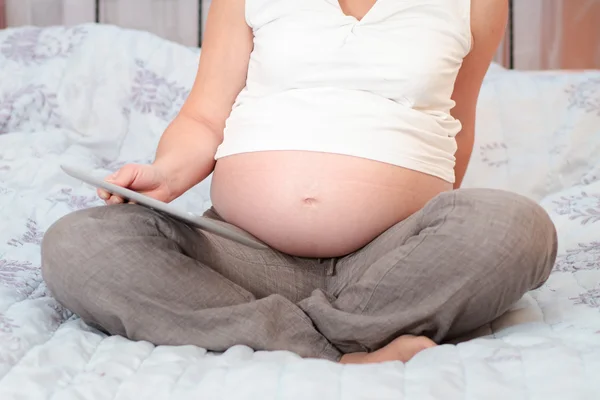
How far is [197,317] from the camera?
92 cm

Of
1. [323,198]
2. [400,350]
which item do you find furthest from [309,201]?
[400,350]

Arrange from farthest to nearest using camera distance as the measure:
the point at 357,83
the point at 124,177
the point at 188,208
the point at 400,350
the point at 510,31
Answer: the point at 510,31
the point at 188,208
the point at 357,83
the point at 124,177
the point at 400,350

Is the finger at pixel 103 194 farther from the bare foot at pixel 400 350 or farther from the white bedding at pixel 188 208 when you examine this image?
the bare foot at pixel 400 350

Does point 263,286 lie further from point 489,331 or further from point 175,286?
point 489,331

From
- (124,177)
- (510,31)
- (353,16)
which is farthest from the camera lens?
(510,31)

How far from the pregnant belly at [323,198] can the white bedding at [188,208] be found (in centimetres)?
20

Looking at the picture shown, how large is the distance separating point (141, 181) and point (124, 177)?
1.9 inches

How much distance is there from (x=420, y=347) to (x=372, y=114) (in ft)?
1.11

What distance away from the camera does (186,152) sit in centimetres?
116

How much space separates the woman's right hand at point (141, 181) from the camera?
992 millimetres

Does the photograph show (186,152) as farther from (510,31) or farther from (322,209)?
(510,31)

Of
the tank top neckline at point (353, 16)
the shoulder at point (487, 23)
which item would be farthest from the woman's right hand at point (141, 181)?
the shoulder at point (487, 23)

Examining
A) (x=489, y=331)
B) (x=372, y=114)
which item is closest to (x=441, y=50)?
(x=372, y=114)

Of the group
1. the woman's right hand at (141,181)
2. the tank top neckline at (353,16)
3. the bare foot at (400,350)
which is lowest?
the bare foot at (400,350)
